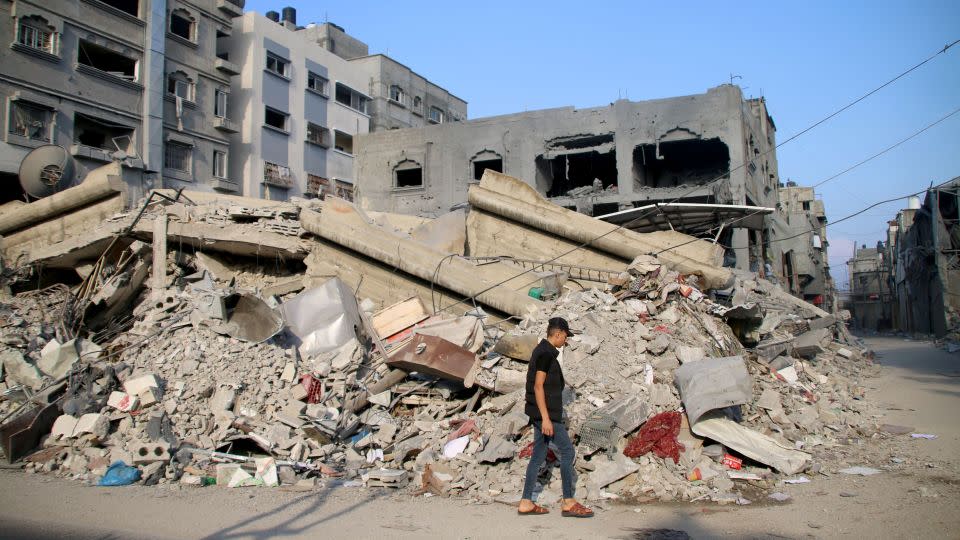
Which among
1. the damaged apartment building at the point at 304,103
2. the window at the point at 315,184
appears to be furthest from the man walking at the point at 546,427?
the window at the point at 315,184

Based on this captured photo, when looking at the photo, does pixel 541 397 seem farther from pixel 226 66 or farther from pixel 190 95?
pixel 226 66

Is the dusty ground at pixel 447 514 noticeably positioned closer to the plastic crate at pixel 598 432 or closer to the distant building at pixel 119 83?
the plastic crate at pixel 598 432

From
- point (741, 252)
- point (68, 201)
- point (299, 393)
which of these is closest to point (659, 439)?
point (299, 393)

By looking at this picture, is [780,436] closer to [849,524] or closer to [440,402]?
[849,524]

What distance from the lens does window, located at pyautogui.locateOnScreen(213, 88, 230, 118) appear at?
27641mm

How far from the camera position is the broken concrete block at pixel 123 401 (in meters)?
6.66

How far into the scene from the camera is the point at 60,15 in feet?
69.3

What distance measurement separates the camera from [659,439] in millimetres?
5461

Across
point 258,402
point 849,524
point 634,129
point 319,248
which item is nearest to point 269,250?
point 319,248

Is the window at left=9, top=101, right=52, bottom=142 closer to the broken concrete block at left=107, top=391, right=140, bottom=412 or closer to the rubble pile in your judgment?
the rubble pile

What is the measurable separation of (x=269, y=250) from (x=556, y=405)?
23.6 feet

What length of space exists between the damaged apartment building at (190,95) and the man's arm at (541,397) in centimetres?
1398

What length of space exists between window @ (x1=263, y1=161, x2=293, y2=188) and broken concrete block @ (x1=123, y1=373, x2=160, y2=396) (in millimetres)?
23913

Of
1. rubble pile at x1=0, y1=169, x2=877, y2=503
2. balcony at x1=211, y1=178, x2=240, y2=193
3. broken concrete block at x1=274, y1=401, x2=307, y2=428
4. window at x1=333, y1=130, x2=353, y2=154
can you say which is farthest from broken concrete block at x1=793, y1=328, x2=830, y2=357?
window at x1=333, y1=130, x2=353, y2=154
